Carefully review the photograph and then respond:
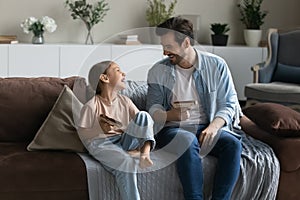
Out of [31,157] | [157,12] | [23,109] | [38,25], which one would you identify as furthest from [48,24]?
[31,157]

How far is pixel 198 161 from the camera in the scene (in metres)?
2.43

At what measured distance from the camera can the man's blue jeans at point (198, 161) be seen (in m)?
2.37

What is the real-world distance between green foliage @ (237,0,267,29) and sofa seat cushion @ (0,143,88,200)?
12.1 ft

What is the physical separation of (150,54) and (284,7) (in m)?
3.16

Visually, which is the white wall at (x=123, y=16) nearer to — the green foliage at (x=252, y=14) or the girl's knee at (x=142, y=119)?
the green foliage at (x=252, y=14)

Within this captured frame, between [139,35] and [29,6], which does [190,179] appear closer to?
[139,35]

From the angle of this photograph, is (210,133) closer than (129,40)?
Yes

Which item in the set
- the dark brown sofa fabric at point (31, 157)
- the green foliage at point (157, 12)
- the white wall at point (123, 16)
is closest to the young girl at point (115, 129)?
the dark brown sofa fabric at point (31, 157)

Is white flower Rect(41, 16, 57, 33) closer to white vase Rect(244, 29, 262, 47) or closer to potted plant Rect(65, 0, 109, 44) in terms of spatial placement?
potted plant Rect(65, 0, 109, 44)

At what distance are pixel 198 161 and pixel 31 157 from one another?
779 millimetres

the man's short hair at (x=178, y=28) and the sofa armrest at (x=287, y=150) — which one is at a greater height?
the man's short hair at (x=178, y=28)

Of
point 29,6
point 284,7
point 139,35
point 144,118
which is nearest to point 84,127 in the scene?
point 144,118

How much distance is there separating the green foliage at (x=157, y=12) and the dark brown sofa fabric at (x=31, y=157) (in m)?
2.72

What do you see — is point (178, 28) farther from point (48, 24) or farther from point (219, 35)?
point (219, 35)
